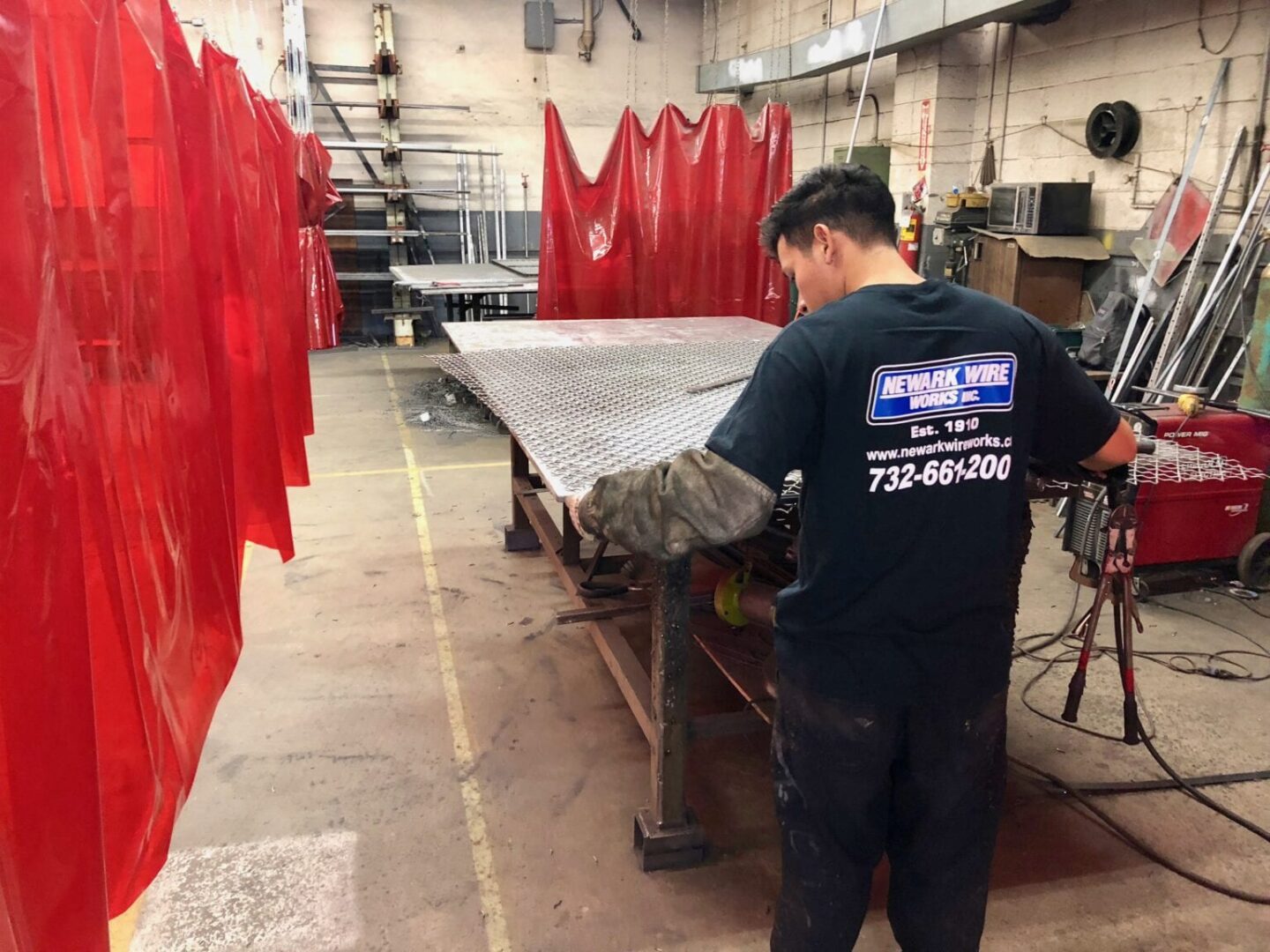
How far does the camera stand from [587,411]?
8.02 feet

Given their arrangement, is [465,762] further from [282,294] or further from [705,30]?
[705,30]

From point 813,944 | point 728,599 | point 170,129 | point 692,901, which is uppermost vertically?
point 170,129

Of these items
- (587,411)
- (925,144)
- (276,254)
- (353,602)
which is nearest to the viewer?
(587,411)

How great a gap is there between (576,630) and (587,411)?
1.02 m

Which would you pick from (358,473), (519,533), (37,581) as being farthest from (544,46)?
(37,581)

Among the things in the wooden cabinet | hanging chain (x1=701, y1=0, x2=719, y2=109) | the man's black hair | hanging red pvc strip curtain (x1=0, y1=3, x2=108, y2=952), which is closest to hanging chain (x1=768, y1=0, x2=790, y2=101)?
hanging chain (x1=701, y1=0, x2=719, y2=109)

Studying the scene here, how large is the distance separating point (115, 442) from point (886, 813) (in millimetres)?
1476

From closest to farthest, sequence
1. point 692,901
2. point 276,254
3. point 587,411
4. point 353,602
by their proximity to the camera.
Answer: point 692,901, point 587,411, point 353,602, point 276,254

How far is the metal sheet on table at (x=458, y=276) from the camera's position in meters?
6.64

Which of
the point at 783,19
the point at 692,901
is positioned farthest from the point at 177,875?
the point at 783,19

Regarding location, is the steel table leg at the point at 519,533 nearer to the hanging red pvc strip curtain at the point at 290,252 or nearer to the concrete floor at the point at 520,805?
the concrete floor at the point at 520,805

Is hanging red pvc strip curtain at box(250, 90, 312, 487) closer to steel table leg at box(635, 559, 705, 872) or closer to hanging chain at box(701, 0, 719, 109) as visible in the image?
steel table leg at box(635, 559, 705, 872)

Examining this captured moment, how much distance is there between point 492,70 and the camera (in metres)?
9.73

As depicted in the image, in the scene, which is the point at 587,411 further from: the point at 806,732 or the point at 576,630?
the point at 806,732
